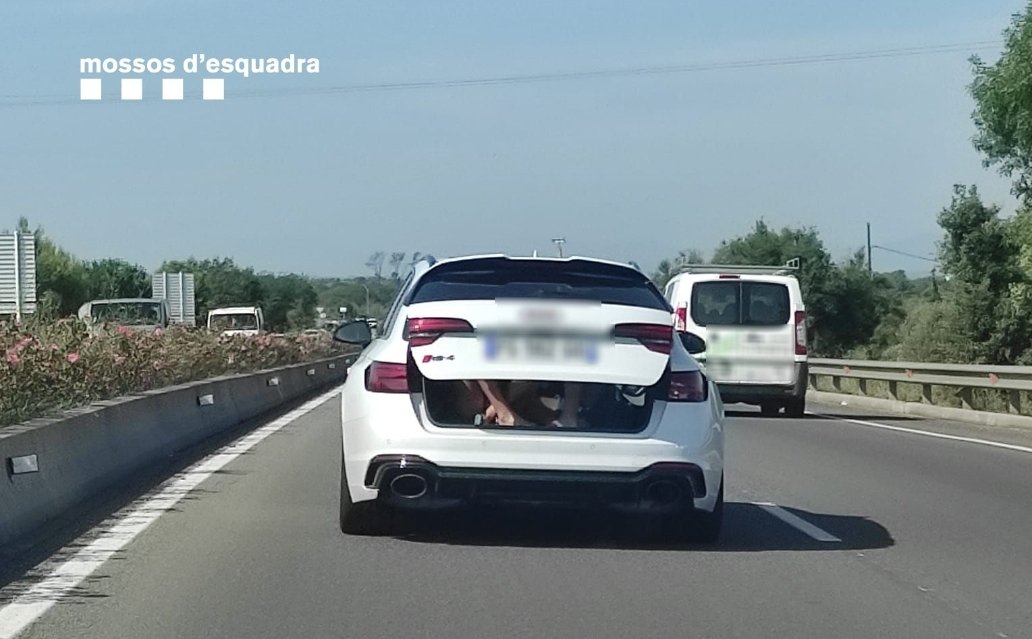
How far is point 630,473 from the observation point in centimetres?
856

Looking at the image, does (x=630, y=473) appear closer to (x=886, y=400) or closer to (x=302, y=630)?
(x=302, y=630)

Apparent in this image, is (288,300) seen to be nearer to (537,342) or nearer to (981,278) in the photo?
(981,278)

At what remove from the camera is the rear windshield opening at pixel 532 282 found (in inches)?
368

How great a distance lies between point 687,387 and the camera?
8.84 meters

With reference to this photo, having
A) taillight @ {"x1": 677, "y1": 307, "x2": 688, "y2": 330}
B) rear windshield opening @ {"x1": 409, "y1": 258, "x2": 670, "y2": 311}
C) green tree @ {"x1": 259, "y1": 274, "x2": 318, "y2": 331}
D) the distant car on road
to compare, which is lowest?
the distant car on road

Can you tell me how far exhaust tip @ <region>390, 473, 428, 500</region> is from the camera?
8.66 metres

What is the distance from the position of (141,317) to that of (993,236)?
3140 cm

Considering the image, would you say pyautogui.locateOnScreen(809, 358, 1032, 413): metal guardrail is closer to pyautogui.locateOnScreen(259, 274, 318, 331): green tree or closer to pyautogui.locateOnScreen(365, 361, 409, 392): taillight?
pyautogui.locateOnScreen(365, 361, 409, 392): taillight

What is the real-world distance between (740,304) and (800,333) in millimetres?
917

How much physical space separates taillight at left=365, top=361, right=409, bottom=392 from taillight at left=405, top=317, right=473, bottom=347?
6.3 inches

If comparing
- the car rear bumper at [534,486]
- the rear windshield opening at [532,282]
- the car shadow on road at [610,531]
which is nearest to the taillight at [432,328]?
the rear windshield opening at [532,282]

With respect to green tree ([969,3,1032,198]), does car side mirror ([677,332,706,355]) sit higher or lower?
lower

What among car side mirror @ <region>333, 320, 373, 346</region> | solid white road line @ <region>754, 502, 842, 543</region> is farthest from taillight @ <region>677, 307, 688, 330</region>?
car side mirror @ <region>333, 320, 373, 346</region>

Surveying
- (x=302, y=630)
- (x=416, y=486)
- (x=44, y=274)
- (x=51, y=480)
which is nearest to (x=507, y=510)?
(x=416, y=486)
